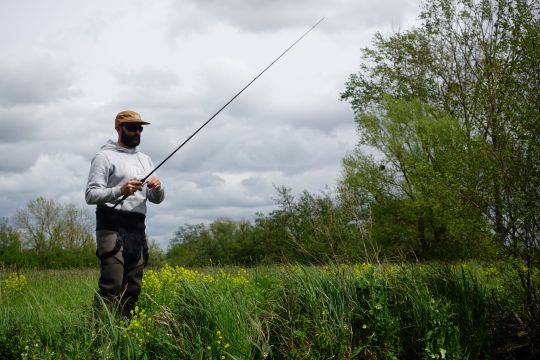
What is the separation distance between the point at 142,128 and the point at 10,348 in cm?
250

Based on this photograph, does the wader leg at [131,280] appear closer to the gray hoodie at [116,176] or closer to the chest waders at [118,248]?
the chest waders at [118,248]

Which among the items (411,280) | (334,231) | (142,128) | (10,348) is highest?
(142,128)

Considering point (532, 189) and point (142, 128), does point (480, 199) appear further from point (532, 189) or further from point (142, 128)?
point (142, 128)

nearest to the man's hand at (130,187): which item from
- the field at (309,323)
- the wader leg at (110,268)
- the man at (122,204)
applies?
the man at (122,204)

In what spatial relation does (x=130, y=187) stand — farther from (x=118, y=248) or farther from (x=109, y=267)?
(x=109, y=267)

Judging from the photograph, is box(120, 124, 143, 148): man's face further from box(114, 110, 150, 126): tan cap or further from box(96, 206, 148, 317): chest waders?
box(96, 206, 148, 317): chest waders

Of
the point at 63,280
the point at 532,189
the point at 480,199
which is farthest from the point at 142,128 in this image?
the point at 63,280

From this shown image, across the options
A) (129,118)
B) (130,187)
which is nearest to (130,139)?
(129,118)

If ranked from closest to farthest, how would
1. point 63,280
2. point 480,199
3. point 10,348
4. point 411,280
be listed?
point 10,348
point 411,280
point 480,199
point 63,280

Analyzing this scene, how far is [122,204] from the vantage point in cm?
618

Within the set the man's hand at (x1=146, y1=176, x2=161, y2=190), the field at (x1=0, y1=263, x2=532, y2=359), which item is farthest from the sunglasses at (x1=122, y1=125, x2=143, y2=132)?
the field at (x1=0, y1=263, x2=532, y2=359)

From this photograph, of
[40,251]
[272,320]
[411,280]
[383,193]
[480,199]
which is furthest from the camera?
[40,251]

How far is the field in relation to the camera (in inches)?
205

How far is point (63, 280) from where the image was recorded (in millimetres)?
11562
